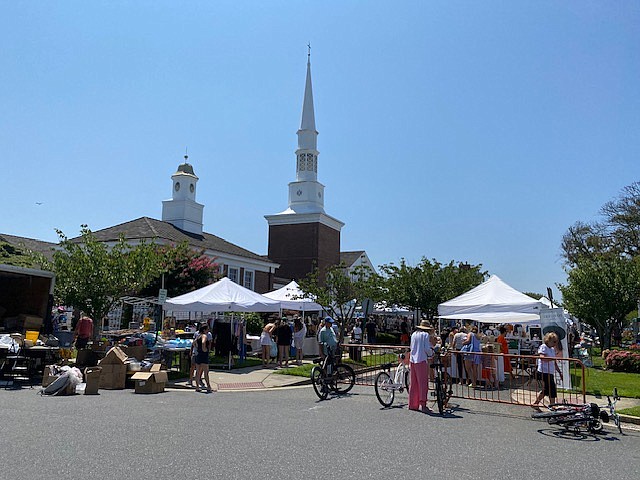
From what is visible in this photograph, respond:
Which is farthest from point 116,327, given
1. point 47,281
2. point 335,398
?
point 335,398

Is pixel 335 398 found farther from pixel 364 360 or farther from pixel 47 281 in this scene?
pixel 47 281

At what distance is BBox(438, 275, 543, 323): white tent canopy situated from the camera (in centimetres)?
1636

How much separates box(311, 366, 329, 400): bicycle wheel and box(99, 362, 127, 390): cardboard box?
4.94 m

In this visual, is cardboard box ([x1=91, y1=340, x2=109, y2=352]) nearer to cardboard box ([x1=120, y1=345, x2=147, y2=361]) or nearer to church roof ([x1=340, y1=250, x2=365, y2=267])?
cardboard box ([x1=120, y1=345, x2=147, y2=361])

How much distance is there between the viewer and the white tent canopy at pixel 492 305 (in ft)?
53.7

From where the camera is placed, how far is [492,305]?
16.7m

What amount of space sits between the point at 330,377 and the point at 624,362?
1203 cm

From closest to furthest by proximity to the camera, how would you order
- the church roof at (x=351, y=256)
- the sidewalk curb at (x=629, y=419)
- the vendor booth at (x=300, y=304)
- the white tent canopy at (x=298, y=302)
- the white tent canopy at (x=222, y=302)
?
the sidewalk curb at (x=629, y=419) → the white tent canopy at (x=222, y=302) → the vendor booth at (x=300, y=304) → the white tent canopy at (x=298, y=302) → the church roof at (x=351, y=256)

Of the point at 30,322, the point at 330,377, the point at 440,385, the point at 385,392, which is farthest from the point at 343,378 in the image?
the point at 30,322

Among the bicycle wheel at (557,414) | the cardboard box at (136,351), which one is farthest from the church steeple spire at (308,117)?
the bicycle wheel at (557,414)

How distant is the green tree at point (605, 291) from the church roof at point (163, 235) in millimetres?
22064

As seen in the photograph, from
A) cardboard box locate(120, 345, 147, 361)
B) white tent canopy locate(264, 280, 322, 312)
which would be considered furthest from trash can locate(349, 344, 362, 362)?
cardboard box locate(120, 345, 147, 361)

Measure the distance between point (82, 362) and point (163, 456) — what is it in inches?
401

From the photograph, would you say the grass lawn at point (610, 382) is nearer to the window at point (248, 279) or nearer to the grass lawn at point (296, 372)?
the grass lawn at point (296, 372)
